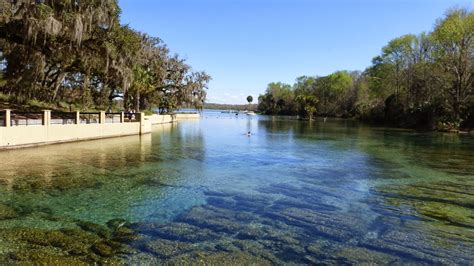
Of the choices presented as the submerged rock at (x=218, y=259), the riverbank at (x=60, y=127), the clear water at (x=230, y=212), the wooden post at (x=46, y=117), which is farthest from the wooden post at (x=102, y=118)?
the submerged rock at (x=218, y=259)

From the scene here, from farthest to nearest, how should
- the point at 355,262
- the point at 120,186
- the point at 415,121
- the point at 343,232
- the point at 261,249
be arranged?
the point at 415,121
the point at 120,186
the point at 343,232
the point at 261,249
the point at 355,262

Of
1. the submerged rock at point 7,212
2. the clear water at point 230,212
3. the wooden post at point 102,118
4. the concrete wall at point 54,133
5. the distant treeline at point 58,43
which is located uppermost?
A: the distant treeline at point 58,43

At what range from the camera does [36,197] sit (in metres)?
9.69

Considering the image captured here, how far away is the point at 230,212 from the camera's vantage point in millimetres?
8875

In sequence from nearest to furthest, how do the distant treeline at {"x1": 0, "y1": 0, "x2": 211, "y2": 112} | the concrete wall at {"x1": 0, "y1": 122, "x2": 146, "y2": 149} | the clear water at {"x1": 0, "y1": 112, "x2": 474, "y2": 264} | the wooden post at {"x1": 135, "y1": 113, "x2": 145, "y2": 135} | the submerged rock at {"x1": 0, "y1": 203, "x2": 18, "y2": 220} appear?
the clear water at {"x1": 0, "y1": 112, "x2": 474, "y2": 264} < the submerged rock at {"x1": 0, "y1": 203, "x2": 18, "y2": 220} < the concrete wall at {"x1": 0, "y1": 122, "x2": 146, "y2": 149} < the distant treeline at {"x1": 0, "y1": 0, "x2": 211, "y2": 112} < the wooden post at {"x1": 135, "y1": 113, "x2": 145, "y2": 135}

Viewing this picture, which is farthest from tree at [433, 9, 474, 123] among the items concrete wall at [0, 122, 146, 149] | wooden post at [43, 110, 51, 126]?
wooden post at [43, 110, 51, 126]

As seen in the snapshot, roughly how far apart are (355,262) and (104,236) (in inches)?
168

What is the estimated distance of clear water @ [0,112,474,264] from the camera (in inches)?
248

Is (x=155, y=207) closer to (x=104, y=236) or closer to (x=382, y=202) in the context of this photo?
(x=104, y=236)

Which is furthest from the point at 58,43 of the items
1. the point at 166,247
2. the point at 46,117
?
the point at 166,247

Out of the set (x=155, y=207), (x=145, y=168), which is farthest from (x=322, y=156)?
(x=155, y=207)

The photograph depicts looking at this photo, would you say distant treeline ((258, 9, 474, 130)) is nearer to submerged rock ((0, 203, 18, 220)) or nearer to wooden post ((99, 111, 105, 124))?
wooden post ((99, 111, 105, 124))

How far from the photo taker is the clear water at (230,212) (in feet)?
20.7

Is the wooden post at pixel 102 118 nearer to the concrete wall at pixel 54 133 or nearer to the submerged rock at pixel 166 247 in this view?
the concrete wall at pixel 54 133
